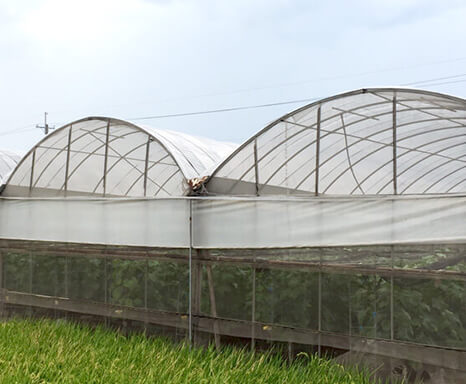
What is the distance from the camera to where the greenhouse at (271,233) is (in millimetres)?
5473

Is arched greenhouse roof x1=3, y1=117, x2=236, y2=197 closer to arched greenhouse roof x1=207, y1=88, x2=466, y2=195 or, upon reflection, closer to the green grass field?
arched greenhouse roof x1=207, y1=88, x2=466, y2=195

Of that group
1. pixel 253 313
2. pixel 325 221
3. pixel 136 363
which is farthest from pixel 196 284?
pixel 325 221

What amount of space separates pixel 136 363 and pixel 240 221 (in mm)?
2078

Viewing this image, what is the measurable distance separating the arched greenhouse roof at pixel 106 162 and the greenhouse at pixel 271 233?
0.02 meters

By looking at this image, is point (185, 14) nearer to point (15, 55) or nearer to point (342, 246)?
point (342, 246)

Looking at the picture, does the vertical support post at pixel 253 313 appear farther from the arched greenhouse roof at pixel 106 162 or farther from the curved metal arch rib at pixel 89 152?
the curved metal arch rib at pixel 89 152

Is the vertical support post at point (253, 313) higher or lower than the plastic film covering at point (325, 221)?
lower

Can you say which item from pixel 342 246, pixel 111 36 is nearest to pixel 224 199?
pixel 342 246

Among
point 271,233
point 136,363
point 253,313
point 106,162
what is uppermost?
point 106,162

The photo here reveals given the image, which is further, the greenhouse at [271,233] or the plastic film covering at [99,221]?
the plastic film covering at [99,221]

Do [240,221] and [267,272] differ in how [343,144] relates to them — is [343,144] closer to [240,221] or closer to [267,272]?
[240,221]

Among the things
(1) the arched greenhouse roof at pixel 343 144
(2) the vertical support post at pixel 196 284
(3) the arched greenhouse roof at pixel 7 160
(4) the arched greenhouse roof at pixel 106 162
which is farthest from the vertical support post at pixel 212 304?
(3) the arched greenhouse roof at pixel 7 160

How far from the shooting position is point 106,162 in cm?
798

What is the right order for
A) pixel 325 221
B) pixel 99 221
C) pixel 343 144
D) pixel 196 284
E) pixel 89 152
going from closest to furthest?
pixel 325 221, pixel 343 144, pixel 196 284, pixel 99 221, pixel 89 152
